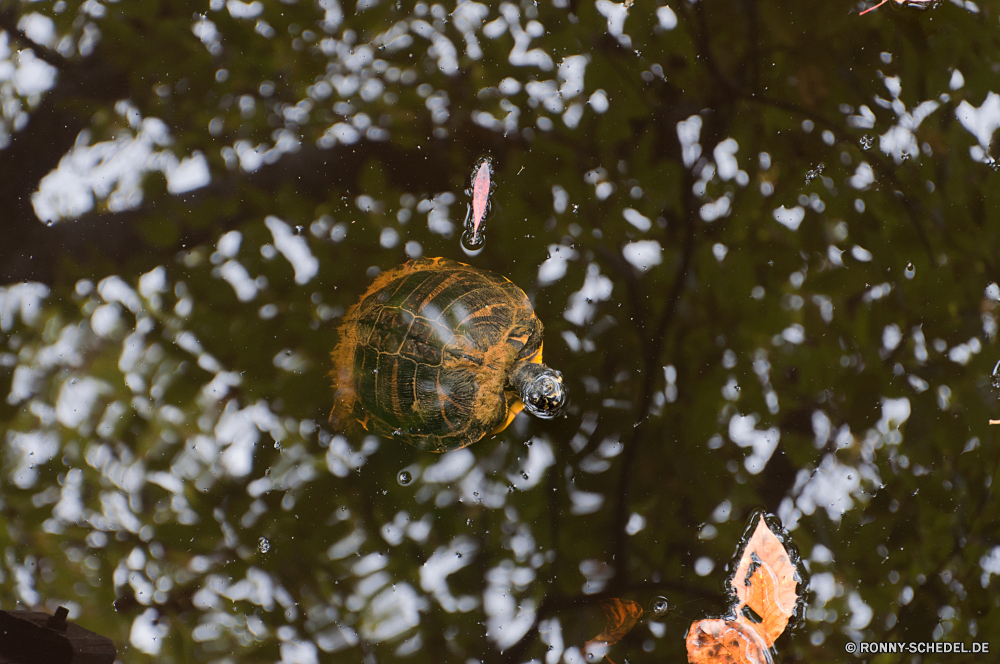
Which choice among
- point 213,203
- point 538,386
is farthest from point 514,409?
point 213,203

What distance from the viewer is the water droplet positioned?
1007mm

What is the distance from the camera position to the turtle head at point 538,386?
0.84 meters

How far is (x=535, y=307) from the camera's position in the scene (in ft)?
3.37

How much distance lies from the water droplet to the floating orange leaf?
0.05 metres

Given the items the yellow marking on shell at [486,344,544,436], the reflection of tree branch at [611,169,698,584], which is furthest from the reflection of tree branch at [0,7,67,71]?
the reflection of tree branch at [611,169,698,584]

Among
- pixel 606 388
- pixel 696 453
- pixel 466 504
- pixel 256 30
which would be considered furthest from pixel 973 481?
pixel 256 30

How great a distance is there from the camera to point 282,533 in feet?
3.34

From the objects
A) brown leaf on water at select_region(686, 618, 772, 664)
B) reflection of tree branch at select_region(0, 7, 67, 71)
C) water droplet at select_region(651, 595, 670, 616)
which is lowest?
brown leaf on water at select_region(686, 618, 772, 664)

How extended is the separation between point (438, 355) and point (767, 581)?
2.12 feet

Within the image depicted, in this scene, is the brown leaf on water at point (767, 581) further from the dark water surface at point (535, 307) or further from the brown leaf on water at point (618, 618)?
the brown leaf on water at point (618, 618)

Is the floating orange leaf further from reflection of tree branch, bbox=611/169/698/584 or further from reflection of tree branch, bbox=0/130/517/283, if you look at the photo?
reflection of tree branch, bbox=0/130/517/283

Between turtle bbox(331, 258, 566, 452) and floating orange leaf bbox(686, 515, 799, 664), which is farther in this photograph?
floating orange leaf bbox(686, 515, 799, 664)

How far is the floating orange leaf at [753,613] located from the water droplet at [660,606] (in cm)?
5

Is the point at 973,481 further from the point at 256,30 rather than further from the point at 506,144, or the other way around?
the point at 256,30
